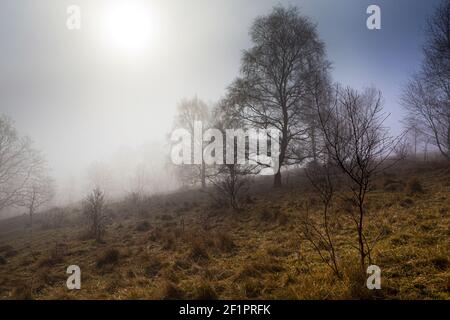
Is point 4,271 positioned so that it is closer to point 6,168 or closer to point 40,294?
point 40,294

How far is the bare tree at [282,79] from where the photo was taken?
1287cm

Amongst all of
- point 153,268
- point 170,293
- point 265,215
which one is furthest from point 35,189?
point 170,293

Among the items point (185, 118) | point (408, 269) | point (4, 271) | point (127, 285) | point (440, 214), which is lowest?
point (4, 271)

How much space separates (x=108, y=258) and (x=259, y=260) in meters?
3.75

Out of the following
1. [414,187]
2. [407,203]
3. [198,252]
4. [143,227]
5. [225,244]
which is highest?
[414,187]

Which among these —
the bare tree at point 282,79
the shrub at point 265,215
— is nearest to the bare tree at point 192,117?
the bare tree at point 282,79

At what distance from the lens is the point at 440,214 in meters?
5.48

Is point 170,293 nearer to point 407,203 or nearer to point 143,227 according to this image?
point 143,227

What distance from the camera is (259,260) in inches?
172

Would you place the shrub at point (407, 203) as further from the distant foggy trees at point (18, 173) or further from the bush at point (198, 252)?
the distant foggy trees at point (18, 173)

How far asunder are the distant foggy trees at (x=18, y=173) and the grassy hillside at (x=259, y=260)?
1333 centimetres
